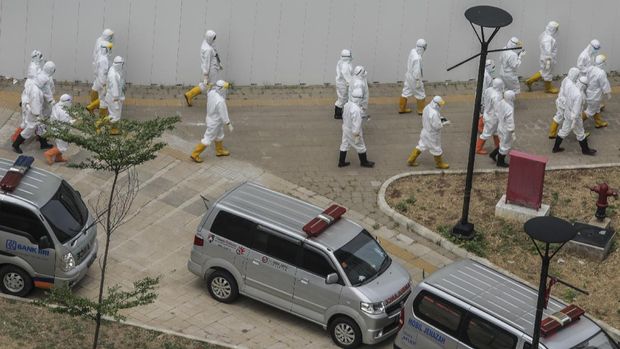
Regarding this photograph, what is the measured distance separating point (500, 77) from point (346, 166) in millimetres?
4471

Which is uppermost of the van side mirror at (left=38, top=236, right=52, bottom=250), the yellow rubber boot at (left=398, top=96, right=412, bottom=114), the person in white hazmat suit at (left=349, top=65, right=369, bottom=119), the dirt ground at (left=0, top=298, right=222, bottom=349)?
the person in white hazmat suit at (left=349, top=65, right=369, bottom=119)

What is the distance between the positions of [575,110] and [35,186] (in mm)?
10492

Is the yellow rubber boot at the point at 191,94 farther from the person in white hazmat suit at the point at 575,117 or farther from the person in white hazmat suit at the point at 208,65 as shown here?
the person in white hazmat suit at the point at 575,117

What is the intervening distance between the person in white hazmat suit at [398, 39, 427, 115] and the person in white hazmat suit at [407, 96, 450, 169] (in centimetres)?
229

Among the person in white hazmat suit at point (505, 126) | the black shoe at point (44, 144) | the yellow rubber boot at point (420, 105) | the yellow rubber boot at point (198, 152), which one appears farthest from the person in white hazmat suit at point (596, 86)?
the black shoe at point (44, 144)

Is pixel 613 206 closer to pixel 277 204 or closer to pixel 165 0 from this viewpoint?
pixel 277 204

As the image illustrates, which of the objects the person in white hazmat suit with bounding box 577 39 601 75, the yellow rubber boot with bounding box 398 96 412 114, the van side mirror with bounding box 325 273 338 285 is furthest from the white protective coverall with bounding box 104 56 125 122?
the person in white hazmat suit with bounding box 577 39 601 75

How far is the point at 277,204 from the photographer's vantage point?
65.1ft

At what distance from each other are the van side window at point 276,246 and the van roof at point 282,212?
0.15m

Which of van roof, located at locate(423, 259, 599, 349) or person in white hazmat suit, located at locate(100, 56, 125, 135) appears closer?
van roof, located at locate(423, 259, 599, 349)

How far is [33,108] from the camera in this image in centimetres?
2356

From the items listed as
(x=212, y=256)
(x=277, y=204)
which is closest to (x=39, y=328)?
(x=212, y=256)

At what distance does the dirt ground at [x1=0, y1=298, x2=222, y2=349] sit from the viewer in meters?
18.1

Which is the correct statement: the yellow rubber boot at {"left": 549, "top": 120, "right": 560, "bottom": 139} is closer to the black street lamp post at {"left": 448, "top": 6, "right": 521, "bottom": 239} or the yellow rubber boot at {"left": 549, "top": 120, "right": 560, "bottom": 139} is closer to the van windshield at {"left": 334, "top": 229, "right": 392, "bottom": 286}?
the black street lamp post at {"left": 448, "top": 6, "right": 521, "bottom": 239}
